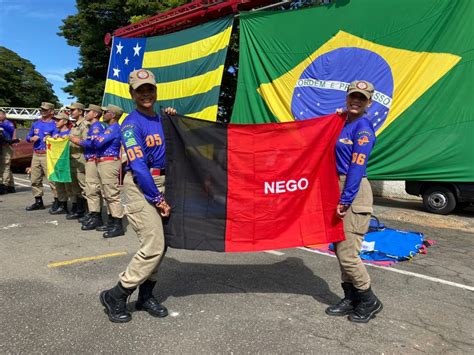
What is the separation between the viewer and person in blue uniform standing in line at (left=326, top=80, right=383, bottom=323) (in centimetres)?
308

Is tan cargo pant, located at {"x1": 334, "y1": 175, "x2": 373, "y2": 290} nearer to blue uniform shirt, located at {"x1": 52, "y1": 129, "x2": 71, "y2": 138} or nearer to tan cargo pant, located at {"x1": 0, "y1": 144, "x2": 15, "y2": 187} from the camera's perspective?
blue uniform shirt, located at {"x1": 52, "y1": 129, "x2": 71, "y2": 138}

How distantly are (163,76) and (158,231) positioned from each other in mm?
9821

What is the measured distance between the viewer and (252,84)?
33.0 ft

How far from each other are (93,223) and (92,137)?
1.51 meters

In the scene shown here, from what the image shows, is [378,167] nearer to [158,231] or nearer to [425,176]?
[425,176]

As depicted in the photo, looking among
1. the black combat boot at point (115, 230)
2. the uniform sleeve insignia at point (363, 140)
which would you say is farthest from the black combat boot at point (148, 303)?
the black combat boot at point (115, 230)

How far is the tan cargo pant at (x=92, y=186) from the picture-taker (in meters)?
6.50

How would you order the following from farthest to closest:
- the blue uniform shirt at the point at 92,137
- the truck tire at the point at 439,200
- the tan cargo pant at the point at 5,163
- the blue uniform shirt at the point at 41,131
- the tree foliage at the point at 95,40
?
the tree foliage at the point at 95,40 → the tan cargo pant at the point at 5,163 → the truck tire at the point at 439,200 → the blue uniform shirt at the point at 41,131 → the blue uniform shirt at the point at 92,137

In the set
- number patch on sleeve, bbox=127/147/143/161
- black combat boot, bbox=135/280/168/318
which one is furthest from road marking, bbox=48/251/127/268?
number patch on sleeve, bbox=127/147/143/161

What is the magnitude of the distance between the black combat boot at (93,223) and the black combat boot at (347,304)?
4.49 m

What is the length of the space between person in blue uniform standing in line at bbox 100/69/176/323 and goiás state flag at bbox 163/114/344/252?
0.31 m

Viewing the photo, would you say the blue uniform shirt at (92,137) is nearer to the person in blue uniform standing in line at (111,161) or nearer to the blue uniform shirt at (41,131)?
the person in blue uniform standing in line at (111,161)

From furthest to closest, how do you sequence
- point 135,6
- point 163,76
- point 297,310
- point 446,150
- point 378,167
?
point 135,6
point 163,76
point 378,167
point 446,150
point 297,310

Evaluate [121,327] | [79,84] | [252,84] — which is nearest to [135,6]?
[79,84]
